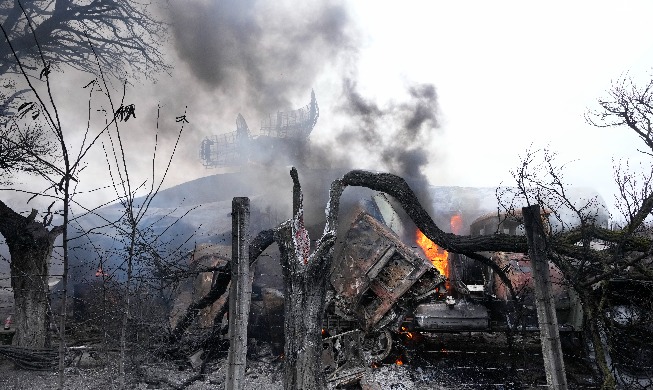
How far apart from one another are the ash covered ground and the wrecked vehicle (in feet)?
1.99

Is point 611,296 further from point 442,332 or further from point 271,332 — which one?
point 271,332

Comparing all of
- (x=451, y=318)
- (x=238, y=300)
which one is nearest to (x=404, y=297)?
(x=451, y=318)

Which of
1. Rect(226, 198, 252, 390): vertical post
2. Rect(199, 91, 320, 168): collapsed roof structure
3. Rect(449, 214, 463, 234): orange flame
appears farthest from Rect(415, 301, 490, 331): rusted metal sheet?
Rect(449, 214, 463, 234): orange flame

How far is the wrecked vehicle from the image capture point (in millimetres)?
9812

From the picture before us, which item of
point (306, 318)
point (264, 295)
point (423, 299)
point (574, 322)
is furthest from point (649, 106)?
point (264, 295)

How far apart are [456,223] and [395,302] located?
71.0 ft

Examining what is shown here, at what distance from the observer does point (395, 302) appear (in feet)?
32.1

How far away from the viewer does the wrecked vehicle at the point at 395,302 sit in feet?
32.2

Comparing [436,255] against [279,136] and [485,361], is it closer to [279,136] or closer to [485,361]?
[485,361]

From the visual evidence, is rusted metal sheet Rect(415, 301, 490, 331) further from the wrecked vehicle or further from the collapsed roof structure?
the collapsed roof structure

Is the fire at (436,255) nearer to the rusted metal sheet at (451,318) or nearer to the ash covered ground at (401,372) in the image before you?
the rusted metal sheet at (451,318)

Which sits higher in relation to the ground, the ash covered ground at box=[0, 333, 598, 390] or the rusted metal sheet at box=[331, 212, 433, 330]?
the rusted metal sheet at box=[331, 212, 433, 330]

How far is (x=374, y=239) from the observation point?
34.7ft

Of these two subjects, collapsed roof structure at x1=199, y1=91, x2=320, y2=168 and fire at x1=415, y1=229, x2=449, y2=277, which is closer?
fire at x1=415, y1=229, x2=449, y2=277
